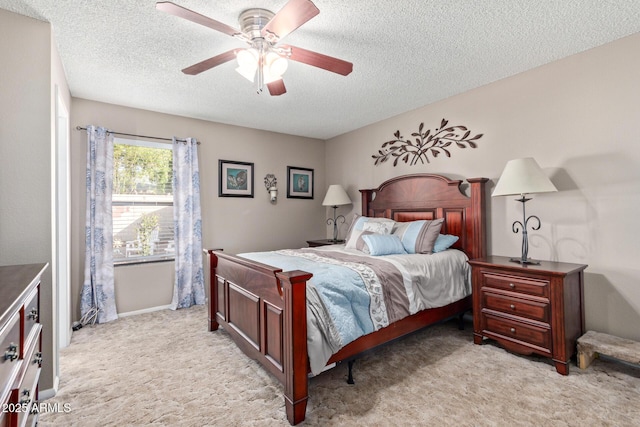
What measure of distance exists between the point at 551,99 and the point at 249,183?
3730 mm

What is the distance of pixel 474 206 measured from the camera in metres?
3.21

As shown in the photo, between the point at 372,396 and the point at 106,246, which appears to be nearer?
the point at 372,396

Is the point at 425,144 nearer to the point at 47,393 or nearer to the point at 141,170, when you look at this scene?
the point at 141,170

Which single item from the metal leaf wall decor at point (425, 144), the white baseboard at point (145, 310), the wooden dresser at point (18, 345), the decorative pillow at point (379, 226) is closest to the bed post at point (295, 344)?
the wooden dresser at point (18, 345)

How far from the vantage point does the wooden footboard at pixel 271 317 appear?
5.74ft

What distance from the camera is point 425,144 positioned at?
3814 mm

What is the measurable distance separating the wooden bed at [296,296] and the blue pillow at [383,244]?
2.19ft

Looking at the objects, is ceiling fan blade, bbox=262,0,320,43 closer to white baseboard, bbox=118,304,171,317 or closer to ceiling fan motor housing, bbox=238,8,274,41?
ceiling fan motor housing, bbox=238,8,274,41

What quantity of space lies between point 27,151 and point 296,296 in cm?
201

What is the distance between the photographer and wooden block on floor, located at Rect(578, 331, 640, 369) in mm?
2096

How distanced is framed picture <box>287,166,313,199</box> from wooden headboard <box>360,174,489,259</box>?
1.17 meters

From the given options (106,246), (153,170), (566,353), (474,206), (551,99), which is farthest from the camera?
(153,170)

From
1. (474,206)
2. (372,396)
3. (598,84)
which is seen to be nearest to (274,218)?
(474,206)

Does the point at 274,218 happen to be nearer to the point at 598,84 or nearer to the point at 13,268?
the point at 13,268
